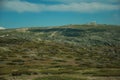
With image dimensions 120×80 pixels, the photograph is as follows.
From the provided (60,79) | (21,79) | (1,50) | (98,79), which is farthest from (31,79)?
(1,50)

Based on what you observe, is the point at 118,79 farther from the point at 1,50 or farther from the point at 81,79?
the point at 1,50

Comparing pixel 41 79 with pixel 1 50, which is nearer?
pixel 41 79

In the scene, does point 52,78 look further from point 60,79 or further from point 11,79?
point 11,79

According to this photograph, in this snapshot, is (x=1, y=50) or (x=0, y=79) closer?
(x=0, y=79)

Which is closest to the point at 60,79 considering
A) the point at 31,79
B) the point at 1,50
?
the point at 31,79

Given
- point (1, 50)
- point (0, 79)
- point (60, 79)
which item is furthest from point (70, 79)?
point (1, 50)

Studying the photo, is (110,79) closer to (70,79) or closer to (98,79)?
(98,79)
